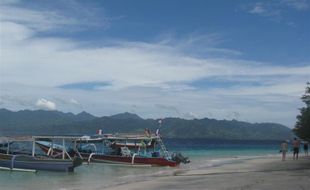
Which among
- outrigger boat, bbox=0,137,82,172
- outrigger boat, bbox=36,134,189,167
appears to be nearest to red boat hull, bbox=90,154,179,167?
outrigger boat, bbox=36,134,189,167

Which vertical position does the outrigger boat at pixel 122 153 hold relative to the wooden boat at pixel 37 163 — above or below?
above

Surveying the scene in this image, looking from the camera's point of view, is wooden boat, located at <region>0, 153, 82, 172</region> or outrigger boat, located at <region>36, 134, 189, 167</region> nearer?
wooden boat, located at <region>0, 153, 82, 172</region>

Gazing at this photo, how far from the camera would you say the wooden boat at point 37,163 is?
3959cm

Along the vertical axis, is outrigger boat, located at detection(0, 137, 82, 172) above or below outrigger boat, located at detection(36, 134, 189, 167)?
below

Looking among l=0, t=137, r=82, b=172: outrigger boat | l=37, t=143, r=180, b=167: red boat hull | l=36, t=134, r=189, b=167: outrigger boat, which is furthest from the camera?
l=36, t=134, r=189, b=167: outrigger boat

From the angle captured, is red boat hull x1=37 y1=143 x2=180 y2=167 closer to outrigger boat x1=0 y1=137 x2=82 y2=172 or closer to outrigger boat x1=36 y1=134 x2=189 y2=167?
outrigger boat x1=36 y1=134 x2=189 y2=167

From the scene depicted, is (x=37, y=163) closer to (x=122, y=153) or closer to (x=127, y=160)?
(x=127, y=160)

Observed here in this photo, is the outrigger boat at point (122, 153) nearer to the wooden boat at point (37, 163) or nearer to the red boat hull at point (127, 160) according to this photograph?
the red boat hull at point (127, 160)

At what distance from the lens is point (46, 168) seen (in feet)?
131

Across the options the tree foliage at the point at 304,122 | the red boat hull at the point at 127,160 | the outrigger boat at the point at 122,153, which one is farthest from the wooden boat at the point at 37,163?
the tree foliage at the point at 304,122

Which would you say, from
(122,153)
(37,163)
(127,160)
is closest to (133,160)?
(127,160)

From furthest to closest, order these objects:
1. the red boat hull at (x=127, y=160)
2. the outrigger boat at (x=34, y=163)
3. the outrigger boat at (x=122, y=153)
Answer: the outrigger boat at (x=122, y=153), the red boat hull at (x=127, y=160), the outrigger boat at (x=34, y=163)

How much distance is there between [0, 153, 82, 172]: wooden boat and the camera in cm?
3959

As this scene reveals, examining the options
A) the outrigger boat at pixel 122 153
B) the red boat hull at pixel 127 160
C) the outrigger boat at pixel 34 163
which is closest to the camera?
the outrigger boat at pixel 34 163
